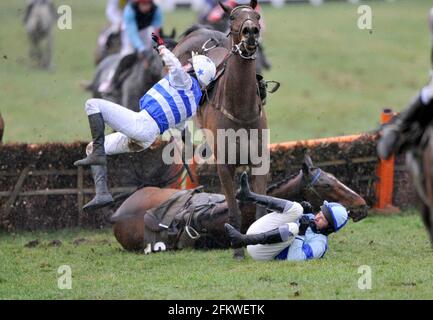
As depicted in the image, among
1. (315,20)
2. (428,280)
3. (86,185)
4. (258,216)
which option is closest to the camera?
(428,280)

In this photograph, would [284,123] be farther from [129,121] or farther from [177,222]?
[129,121]

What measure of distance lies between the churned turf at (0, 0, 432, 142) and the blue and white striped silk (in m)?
7.12

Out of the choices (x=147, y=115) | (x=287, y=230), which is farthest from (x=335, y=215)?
(x=147, y=115)

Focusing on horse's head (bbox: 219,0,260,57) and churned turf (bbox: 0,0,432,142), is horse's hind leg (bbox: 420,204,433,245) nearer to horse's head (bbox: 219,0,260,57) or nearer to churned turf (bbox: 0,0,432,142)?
horse's head (bbox: 219,0,260,57)

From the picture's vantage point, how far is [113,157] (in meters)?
11.7

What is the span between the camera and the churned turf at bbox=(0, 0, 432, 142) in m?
19.3

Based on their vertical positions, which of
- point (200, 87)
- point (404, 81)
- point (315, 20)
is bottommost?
point (200, 87)

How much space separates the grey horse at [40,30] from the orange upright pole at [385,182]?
47.2 feet

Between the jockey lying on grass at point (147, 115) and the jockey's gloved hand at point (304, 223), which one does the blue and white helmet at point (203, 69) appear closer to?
the jockey lying on grass at point (147, 115)

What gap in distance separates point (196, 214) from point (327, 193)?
1283 mm

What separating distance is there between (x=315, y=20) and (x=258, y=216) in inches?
816

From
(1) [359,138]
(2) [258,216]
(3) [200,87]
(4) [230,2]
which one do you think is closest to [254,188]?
(2) [258,216]

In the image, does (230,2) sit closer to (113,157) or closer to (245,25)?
(113,157)

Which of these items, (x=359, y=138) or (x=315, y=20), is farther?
(x=315, y=20)
